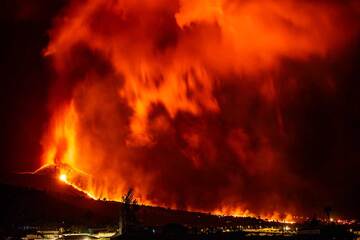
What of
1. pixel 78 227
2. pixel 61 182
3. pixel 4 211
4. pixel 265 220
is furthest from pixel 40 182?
pixel 265 220

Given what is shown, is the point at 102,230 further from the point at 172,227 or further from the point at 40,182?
the point at 40,182

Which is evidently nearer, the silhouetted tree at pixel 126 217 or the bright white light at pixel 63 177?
the silhouetted tree at pixel 126 217

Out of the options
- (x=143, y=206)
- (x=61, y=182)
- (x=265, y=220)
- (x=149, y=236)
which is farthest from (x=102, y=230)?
(x=265, y=220)

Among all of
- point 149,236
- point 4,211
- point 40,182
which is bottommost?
point 149,236

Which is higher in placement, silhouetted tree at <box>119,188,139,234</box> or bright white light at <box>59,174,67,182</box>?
bright white light at <box>59,174,67,182</box>

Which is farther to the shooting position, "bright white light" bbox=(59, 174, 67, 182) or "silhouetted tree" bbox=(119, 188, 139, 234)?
"bright white light" bbox=(59, 174, 67, 182)

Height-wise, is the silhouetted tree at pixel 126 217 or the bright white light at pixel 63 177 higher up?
the bright white light at pixel 63 177

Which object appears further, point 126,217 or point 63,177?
point 63,177

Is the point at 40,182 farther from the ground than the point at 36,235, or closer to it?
farther from the ground

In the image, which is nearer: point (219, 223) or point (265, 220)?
point (219, 223)

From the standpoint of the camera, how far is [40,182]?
142500 mm

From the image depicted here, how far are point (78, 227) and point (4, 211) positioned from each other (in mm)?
25183

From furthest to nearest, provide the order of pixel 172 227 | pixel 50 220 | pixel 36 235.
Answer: pixel 50 220
pixel 172 227
pixel 36 235

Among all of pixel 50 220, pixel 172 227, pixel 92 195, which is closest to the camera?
pixel 172 227
